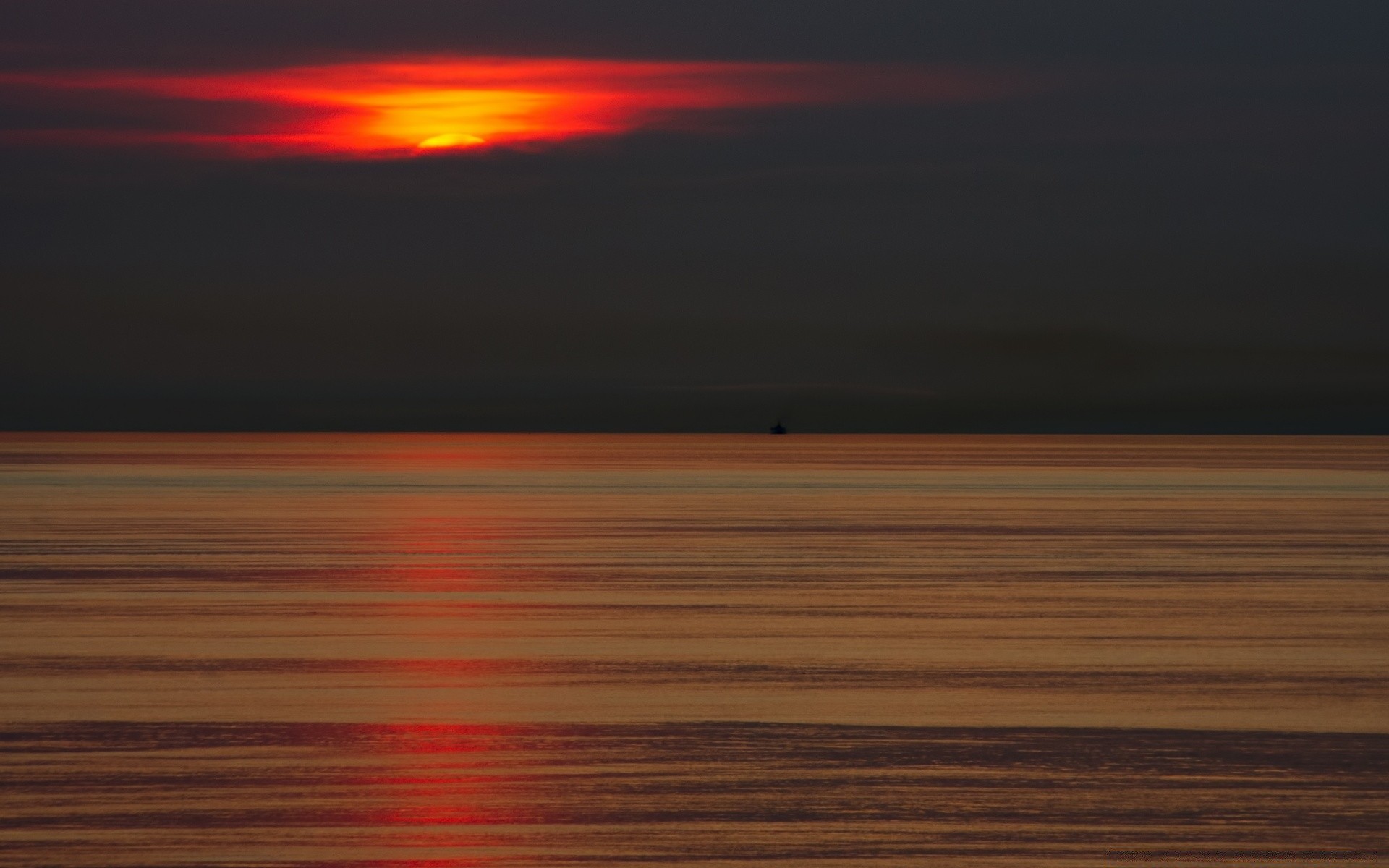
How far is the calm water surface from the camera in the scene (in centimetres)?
1057

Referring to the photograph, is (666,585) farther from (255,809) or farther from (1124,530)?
(1124,530)

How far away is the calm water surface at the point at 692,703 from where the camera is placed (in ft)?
34.7

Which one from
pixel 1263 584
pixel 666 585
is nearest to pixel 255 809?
pixel 666 585

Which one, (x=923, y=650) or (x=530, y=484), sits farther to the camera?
(x=530, y=484)

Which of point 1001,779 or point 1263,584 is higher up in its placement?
point 1263,584

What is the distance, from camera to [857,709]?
14.9 metres

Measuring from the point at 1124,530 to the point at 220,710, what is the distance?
31.7m

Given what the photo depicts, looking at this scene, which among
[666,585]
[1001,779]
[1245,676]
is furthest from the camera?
[666,585]

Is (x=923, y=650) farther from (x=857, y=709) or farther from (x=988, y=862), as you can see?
(x=988, y=862)

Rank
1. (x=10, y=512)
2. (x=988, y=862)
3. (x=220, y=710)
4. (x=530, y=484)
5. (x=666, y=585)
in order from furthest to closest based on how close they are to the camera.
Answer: (x=530, y=484) < (x=10, y=512) < (x=666, y=585) < (x=220, y=710) < (x=988, y=862)

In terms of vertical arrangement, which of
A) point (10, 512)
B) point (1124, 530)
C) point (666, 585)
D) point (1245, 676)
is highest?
point (10, 512)

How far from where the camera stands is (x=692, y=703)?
1526cm

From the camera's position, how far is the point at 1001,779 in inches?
476

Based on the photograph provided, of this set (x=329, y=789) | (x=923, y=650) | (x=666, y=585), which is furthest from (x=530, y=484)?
(x=329, y=789)
